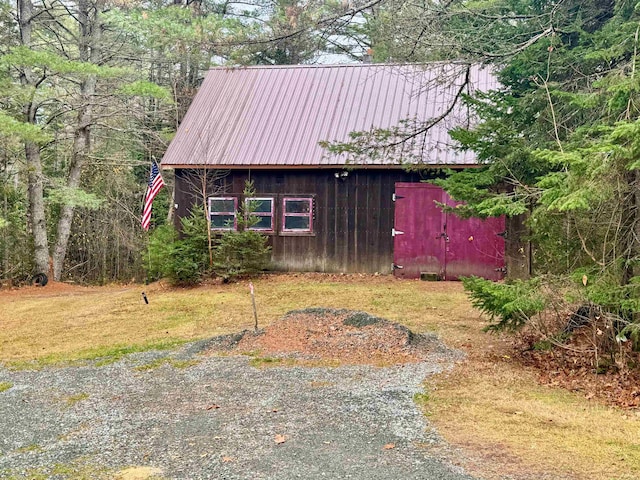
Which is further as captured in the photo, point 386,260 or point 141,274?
point 141,274

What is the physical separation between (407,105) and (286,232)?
4329 millimetres

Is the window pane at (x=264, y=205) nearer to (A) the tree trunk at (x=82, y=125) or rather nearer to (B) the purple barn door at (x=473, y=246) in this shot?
(B) the purple barn door at (x=473, y=246)

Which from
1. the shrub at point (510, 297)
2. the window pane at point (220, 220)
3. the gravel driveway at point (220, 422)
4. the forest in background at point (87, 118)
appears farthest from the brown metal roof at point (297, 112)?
the gravel driveway at point (220, 422)

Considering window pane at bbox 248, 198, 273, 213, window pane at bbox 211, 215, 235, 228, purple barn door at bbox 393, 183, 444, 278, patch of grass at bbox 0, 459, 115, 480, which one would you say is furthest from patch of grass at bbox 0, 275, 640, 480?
patch of grass at bbox 0, 459, 115, 480

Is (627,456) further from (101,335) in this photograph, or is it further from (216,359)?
(101,335)

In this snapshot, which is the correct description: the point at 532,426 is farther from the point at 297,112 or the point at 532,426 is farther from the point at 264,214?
the point at 297,112

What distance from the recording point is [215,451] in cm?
429

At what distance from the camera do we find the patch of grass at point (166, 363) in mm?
6824

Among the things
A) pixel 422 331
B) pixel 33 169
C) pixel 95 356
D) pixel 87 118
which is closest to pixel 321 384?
pixel 422 331

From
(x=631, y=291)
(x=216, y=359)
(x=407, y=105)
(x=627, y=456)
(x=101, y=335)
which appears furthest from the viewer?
(x=407, y=105)

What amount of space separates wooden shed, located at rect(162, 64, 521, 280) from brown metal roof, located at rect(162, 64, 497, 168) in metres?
0.04

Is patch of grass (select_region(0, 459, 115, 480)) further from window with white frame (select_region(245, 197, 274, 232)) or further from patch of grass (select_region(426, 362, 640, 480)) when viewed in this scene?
window with white frame (select_region(245, 197, 274, 232))

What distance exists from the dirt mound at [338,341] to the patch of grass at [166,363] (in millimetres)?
692

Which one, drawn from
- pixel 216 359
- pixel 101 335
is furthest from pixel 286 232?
pixel 216 359
